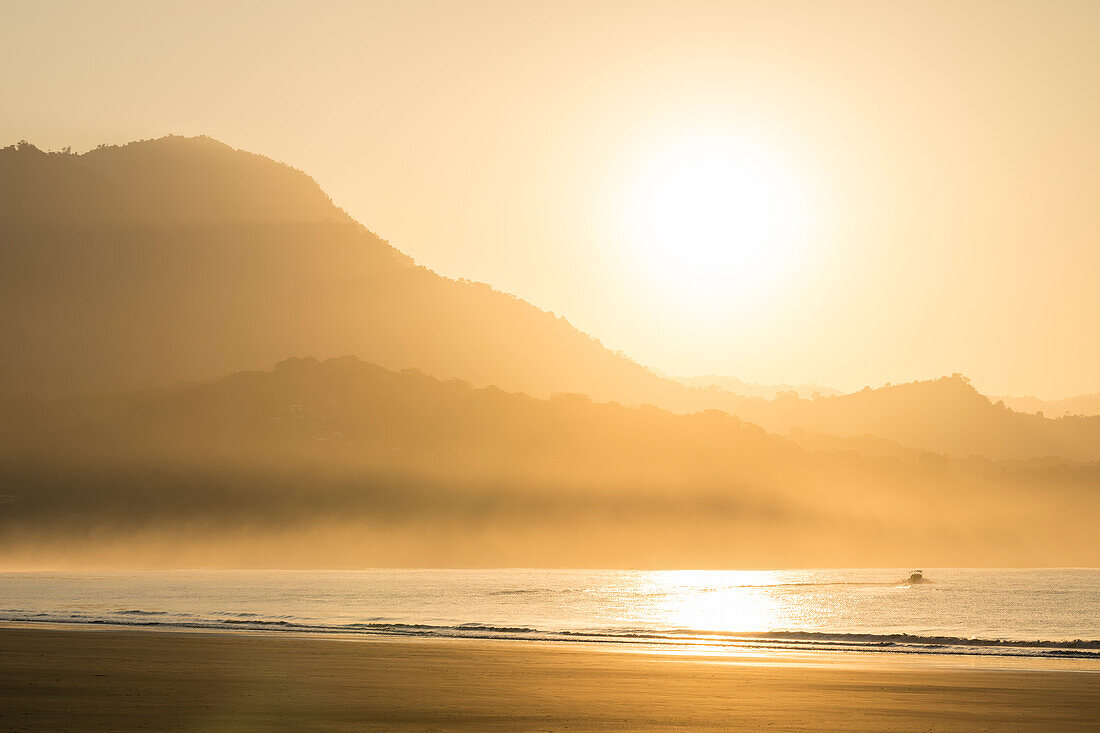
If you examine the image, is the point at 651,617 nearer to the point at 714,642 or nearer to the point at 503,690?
the point at 714,642

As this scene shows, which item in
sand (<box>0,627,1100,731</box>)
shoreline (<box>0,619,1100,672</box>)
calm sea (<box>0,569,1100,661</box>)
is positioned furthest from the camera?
calm sea (<box>0,569,1100,661</box>)

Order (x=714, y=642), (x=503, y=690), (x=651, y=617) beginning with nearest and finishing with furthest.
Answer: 1. (x=503, y=690)
2. (x=714, y=642)
3. (x=651, y=617)

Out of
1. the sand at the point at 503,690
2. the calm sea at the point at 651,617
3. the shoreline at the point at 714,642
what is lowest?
the sand at the point at 503,690

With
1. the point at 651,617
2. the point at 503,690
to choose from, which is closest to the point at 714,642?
the point at 503,690

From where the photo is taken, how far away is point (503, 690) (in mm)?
45781

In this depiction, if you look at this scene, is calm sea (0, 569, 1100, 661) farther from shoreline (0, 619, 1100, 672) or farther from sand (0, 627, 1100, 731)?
sand (0, 627, 1100, 731)

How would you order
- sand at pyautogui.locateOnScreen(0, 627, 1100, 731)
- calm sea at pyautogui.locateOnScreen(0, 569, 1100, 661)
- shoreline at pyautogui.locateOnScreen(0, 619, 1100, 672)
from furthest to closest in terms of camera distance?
calm sea at pyautogui.locateOnScreen(0, 569, 1100, 661) < shoreline at pyautogui.locateOnScreen(0, 619, 1100, 672) < sand at pyautogui.locateOnScreen(0, 627, 1100, 731)

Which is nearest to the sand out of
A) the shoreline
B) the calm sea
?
the shoreline

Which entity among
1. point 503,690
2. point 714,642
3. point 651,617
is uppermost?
point 651,617

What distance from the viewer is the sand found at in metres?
37.3

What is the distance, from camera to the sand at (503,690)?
122 feet

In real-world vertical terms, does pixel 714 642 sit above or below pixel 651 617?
below

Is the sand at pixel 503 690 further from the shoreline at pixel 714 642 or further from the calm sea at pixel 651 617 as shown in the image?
the calm sea at pixel 651 617

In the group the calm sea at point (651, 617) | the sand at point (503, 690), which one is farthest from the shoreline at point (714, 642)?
the sand at point (503, 690)
